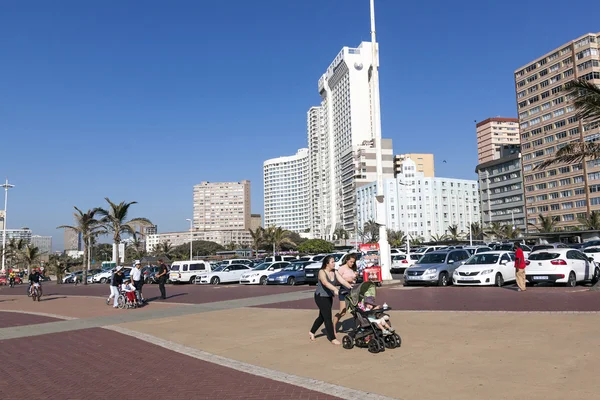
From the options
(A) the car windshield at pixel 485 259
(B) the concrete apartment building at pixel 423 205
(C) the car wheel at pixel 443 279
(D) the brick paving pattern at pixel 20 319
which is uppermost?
(B) the concrete apartment building at pixel 423 205

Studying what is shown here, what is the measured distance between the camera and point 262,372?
755 cm

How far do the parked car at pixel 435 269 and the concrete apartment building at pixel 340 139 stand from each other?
12797 cm

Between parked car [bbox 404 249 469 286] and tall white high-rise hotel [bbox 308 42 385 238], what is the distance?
5109 inches

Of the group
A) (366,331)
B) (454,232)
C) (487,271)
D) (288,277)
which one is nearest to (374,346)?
(366,331)

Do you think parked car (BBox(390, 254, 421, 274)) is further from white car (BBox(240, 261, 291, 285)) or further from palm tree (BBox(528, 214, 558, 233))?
palm tree (BBox(528, 214, 558, 233))

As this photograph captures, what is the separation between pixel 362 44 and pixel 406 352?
158035 mm

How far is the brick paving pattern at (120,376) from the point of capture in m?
6.55

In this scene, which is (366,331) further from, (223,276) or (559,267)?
(223,276)

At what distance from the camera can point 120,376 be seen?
24.9ft

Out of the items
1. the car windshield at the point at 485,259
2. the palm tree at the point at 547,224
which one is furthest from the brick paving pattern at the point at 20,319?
the palm tree at the point at 547,224

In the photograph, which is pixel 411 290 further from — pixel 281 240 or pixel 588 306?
pixel 281 240

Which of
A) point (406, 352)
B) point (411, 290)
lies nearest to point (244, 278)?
point (411, 290)

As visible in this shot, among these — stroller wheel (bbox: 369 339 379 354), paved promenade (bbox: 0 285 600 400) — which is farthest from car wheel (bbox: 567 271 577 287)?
stroller wheel (bbox: 369 339 379 354)

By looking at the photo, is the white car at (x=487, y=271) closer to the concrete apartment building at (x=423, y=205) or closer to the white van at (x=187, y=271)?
the white van at (x=187, y=271)
